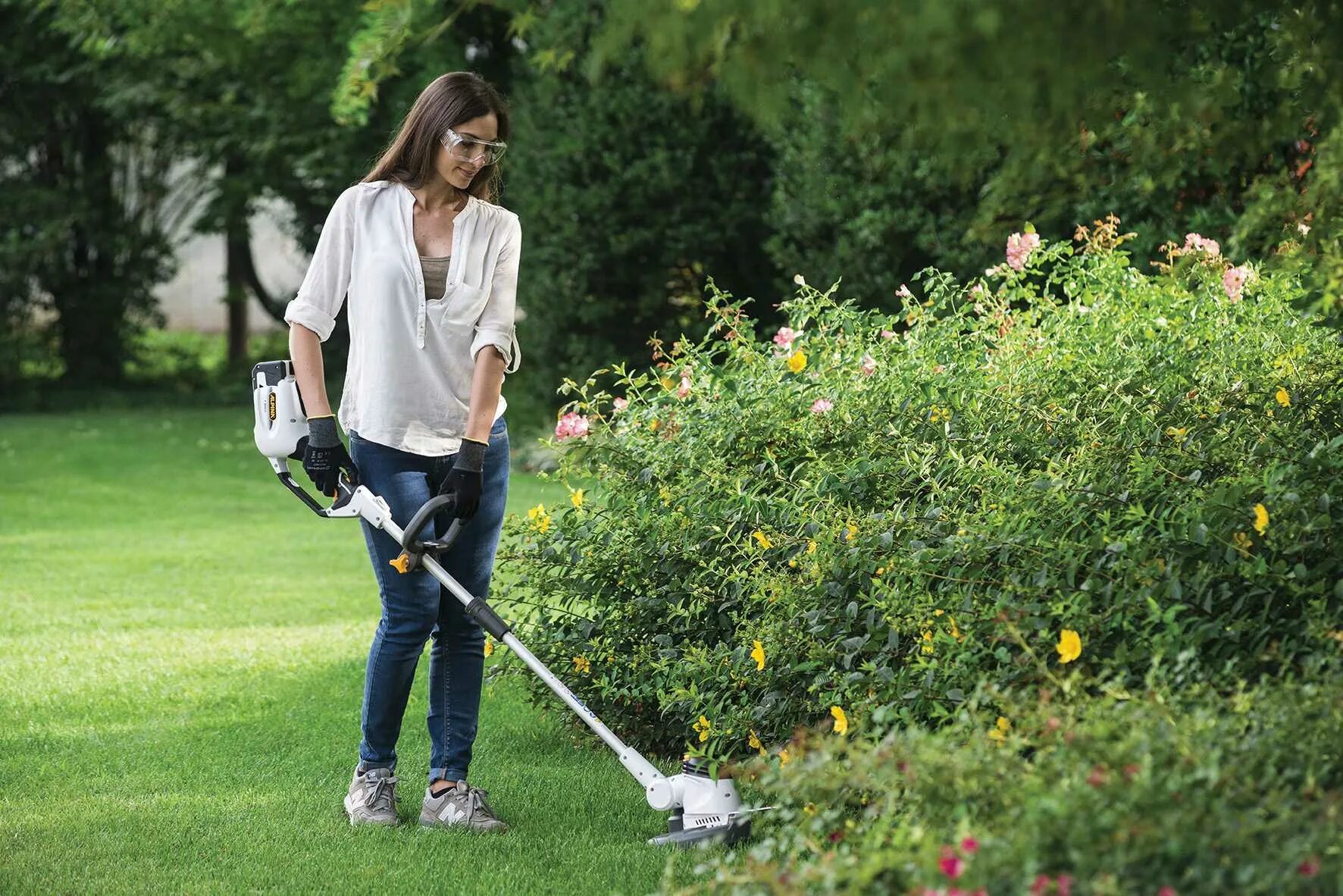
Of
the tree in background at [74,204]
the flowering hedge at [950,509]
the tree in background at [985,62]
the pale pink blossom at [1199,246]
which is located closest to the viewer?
the tree in background at [985,62]

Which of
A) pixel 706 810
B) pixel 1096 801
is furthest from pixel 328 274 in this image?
pixel 1096 801

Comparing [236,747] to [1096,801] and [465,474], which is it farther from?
[1096,801]

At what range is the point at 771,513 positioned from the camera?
4.26 m

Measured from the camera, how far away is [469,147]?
376cm

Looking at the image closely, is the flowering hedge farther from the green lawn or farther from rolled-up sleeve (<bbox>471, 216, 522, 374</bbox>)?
rolled-up sleeve (<bbox>471, 216, 522, 374</bbox>)

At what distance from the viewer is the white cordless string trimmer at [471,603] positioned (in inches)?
142

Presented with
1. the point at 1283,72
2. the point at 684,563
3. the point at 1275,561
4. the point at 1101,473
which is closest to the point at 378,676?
the point at 684,563

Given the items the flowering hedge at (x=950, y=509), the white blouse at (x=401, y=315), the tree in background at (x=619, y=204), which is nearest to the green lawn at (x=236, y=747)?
the flowering hedge at (x=950, y=509)

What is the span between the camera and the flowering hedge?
127 inches

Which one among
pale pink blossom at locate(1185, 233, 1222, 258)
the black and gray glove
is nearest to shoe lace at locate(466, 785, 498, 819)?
the black and gray glove

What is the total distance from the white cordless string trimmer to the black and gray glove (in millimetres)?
31

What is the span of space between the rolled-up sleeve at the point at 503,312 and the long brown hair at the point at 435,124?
16cm

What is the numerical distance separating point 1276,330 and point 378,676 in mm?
2832

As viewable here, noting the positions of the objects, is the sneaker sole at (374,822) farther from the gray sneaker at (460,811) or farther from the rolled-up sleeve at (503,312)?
the rolled-up sleeve at (503,312)
